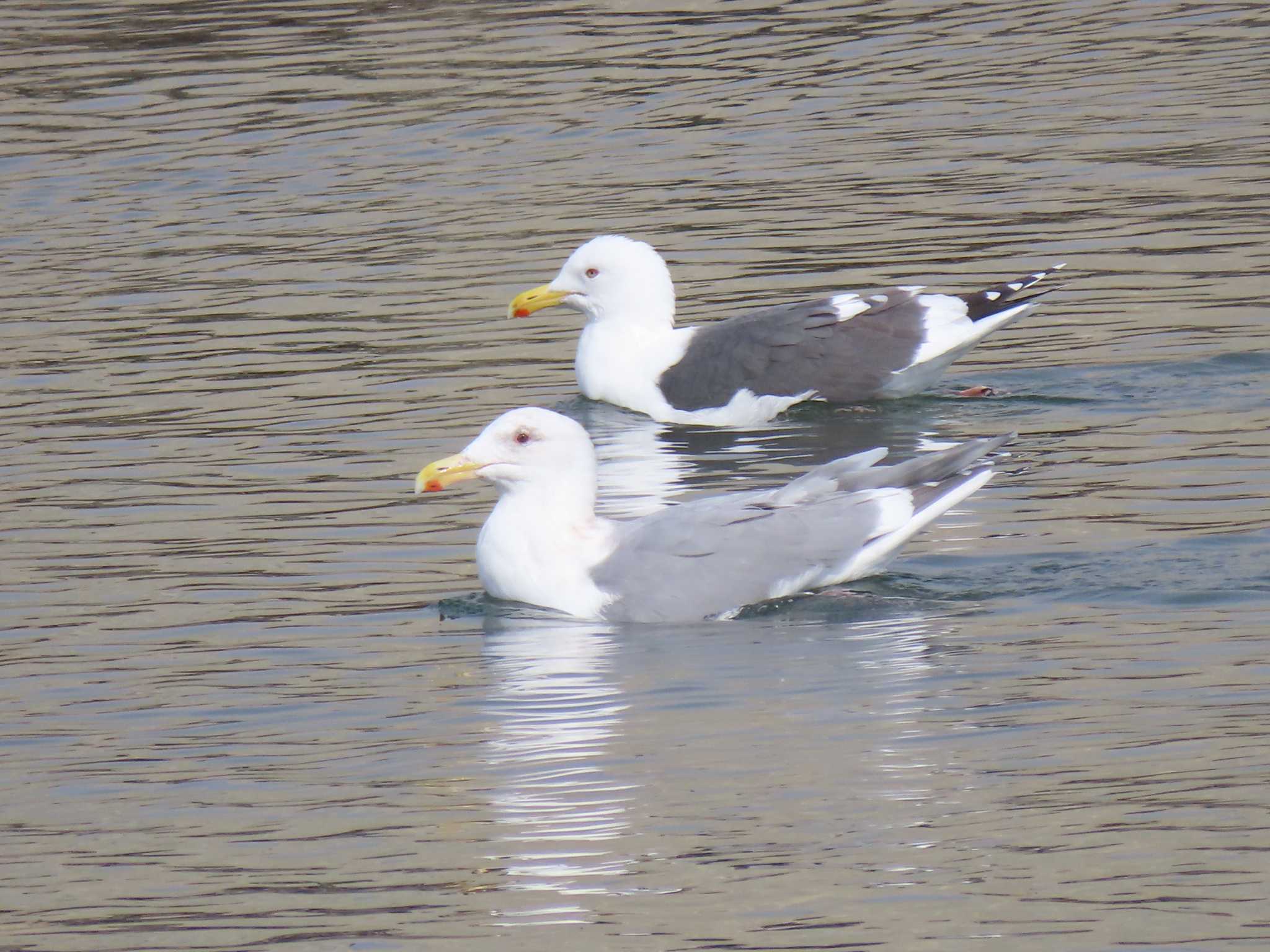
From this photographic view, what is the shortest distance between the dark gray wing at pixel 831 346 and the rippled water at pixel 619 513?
262 mm

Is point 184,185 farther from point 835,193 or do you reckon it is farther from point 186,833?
point 186,833

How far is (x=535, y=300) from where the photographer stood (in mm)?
12789

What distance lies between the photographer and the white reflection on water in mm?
6039

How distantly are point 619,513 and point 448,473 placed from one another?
4.96 feet

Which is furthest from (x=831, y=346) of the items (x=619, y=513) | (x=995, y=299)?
(x=619, y=513)

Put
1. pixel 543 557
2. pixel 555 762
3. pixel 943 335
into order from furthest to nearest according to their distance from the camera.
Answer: pixel 943 335
pixel 543 557
pixel 555 762

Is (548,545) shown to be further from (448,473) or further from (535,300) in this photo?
(535,300)

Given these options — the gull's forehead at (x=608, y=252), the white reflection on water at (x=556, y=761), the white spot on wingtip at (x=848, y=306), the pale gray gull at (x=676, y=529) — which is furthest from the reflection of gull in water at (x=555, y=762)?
the gull's forehead at (x=608, y=252)

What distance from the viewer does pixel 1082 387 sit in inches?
456

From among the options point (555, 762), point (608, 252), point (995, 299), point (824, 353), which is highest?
point (608, 252)

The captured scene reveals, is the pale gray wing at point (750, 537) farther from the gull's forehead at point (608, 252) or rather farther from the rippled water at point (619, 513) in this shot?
the gull's forehead at point (608, 252)

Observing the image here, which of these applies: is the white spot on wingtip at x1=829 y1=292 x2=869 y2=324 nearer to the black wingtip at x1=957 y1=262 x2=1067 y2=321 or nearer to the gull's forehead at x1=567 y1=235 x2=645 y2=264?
the black wingtip at x1=957 y1=262 x2=1067 y2=321

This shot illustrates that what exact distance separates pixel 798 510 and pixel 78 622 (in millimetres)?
2899

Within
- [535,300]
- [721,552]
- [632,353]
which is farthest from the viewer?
[535,300]
